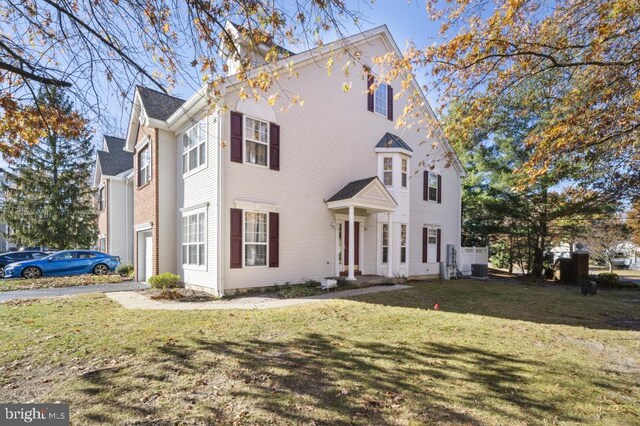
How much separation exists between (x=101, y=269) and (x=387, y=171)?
15.5 meters

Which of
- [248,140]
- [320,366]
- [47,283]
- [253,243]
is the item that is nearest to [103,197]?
[47,283]

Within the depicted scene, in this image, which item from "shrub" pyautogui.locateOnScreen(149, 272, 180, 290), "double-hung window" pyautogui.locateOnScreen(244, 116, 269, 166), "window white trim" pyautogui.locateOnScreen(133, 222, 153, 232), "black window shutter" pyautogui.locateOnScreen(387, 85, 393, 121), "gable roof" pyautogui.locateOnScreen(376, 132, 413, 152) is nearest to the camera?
"double-hung window" pyautogui.locateOnScreen(244, 116, 269, 166)

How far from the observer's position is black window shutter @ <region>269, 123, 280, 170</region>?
11508mm

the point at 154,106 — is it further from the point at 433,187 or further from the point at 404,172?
the point at 433,187

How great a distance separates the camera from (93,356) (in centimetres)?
499

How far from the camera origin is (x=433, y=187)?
1789 centimetres

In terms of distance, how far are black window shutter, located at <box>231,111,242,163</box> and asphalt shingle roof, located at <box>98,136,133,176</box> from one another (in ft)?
46.8

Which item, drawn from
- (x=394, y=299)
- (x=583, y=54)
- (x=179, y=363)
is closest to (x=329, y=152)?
(x=394, y=299)

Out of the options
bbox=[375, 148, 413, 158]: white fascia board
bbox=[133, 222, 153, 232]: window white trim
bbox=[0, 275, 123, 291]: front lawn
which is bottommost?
bbox=[0, 275, 123, 291]: front lawn

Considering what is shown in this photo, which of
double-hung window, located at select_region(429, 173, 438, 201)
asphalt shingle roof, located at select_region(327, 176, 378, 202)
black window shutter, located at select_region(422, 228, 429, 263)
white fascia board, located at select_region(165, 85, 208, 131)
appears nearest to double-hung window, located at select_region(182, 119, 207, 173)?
white fascia board, located at select_region(165, 85, 208, 131)

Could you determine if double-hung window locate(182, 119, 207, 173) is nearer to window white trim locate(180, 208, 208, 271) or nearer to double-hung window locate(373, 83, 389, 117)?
window white trim locate(180, 208, 208, 271)

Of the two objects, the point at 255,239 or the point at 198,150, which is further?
the point at 198,150

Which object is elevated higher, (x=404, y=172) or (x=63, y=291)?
(x=404, y=172)

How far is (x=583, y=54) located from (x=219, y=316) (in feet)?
29.6
